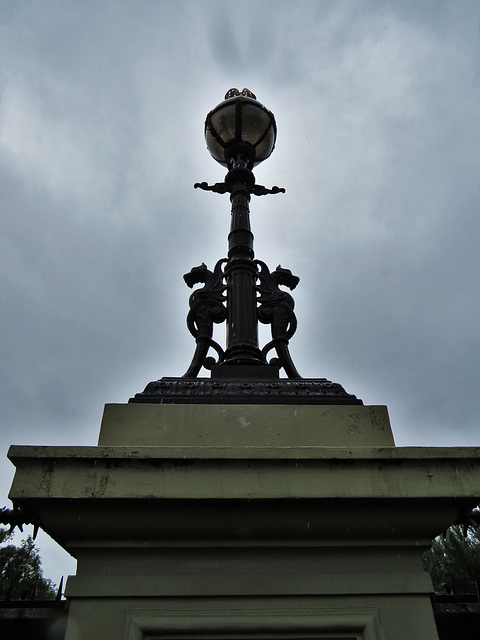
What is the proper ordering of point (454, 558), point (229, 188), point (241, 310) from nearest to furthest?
point (241, 310) < point (229, 188) < point (454, 558)

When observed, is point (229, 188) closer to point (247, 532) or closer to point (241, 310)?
point (241, 310)

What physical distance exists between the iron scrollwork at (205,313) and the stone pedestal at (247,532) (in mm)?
1297

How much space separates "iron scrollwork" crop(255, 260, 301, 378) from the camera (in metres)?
3.36

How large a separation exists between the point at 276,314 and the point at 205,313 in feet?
1.70

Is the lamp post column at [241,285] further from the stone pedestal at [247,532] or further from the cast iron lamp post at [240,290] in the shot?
the stone pedestal at [247,532]

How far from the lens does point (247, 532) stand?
6.40ft

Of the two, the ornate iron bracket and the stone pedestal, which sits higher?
the ornate iron bracket

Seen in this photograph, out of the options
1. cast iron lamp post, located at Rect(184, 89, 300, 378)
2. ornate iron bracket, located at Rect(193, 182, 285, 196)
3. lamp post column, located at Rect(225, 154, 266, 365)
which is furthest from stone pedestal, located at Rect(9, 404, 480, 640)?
ornate iron bracket, located at Rect(193, 182, 285, 196)

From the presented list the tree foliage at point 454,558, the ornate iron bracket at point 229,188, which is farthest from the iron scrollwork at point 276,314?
the tree foliage at point 454,558

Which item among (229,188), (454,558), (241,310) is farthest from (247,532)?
(454,558)

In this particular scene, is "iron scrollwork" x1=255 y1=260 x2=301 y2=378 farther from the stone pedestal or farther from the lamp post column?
the stone pedestal

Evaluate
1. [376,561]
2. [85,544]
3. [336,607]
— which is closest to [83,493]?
[85,544]

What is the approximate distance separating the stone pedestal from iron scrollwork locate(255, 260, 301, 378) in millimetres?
1322

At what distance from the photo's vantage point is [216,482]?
75.2 inches
